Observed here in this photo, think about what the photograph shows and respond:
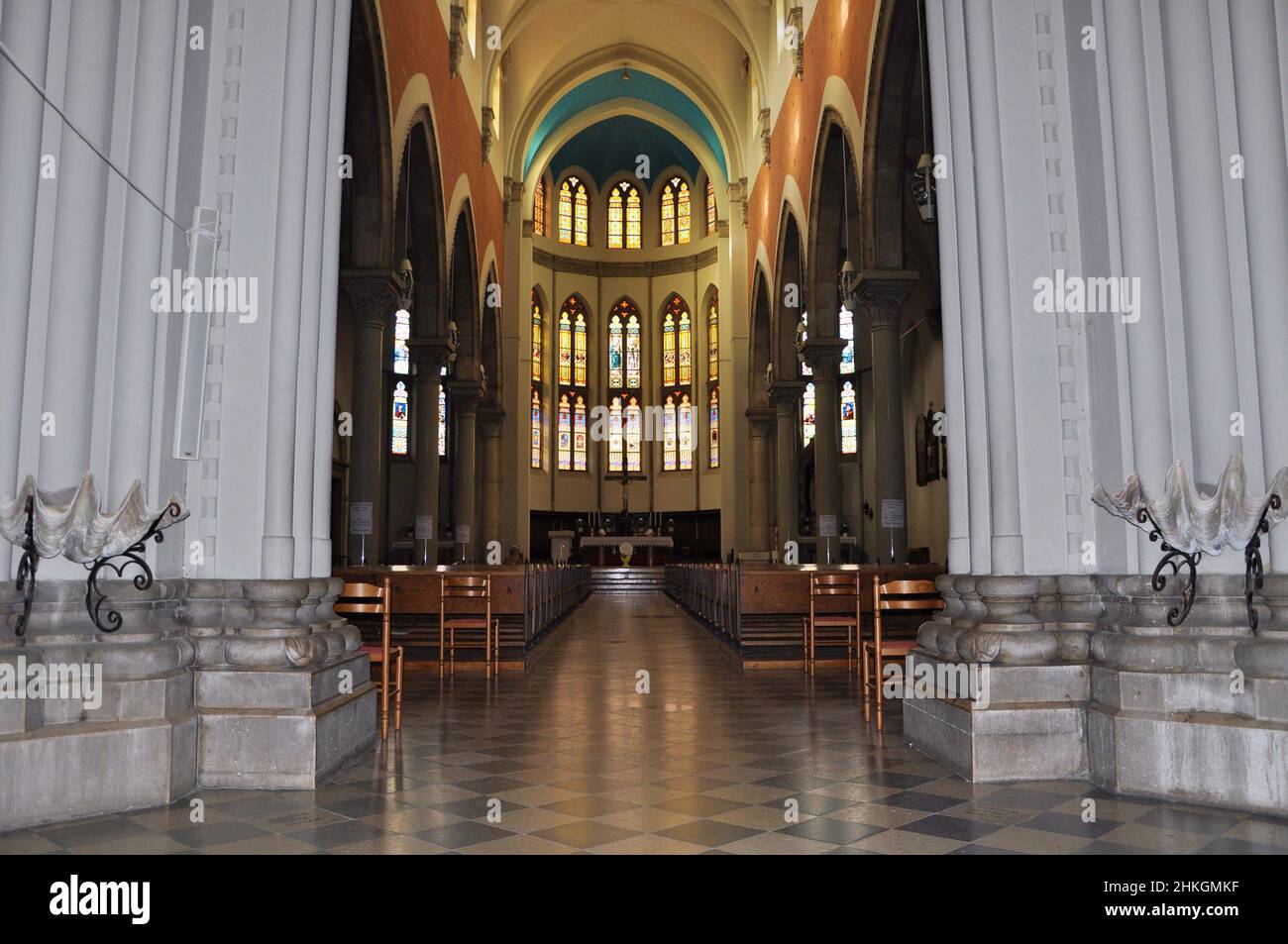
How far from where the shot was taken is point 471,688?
702 cm

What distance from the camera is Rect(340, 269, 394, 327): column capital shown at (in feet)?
38.9

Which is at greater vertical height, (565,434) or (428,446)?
(565,434)

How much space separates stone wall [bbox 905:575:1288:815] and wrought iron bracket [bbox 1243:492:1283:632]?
0.18 ft

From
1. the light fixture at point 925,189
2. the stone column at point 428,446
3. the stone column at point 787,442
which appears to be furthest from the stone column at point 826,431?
the stone column at point 428,446

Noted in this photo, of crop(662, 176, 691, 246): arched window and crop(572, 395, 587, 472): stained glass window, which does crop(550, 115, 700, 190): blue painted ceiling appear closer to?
crop(662, 176, 691, 246): arched window

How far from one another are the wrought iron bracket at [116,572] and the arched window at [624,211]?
31.3 metres

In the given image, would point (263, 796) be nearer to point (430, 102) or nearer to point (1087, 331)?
point (1087, 331)

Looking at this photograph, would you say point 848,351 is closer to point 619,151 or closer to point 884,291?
point 884,291

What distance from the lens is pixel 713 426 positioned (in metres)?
31.9

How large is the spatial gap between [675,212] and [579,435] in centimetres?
861

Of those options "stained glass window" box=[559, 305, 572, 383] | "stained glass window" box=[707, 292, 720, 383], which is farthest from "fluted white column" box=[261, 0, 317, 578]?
"stained glass window" box=[559, 305, 572, 383]

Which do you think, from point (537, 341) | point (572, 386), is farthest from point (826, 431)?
point (572, 386)

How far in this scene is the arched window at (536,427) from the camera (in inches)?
1225

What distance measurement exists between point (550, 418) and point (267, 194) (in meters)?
27.6
